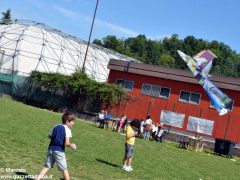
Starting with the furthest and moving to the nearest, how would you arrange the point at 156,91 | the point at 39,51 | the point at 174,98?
the point at 39,51
the point at 156,91
the point at 174,98

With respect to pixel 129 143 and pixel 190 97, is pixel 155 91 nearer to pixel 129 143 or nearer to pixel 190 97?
pixel 190 97

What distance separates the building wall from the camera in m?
36.7

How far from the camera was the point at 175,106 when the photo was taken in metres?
39.1

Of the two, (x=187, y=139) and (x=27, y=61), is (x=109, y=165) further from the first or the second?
(x=27, y=61)

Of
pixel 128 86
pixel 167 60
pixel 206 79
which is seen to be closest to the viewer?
pixel 206 79

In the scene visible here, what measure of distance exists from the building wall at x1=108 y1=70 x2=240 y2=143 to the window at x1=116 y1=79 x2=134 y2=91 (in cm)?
29

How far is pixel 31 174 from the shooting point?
9.62 meters

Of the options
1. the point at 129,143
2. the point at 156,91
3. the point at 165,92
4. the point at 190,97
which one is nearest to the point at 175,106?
the point at 190,97

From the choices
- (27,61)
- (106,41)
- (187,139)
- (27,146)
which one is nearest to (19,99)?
(27,61)

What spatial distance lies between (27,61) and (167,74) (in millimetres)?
17825

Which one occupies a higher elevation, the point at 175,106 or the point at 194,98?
the point at 194,98

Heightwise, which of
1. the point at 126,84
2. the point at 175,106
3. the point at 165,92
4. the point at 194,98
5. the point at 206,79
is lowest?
the point at 175,106

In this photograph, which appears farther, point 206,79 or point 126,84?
point 126,84

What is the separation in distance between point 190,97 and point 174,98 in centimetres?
139
